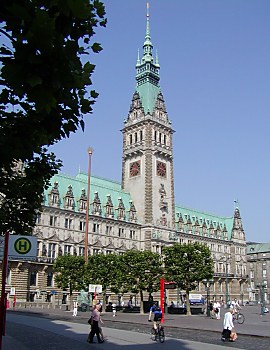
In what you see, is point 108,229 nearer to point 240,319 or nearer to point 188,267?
point 188,267

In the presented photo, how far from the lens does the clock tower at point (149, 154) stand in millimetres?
100312

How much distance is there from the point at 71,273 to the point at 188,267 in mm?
18248

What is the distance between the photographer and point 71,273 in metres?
66.9

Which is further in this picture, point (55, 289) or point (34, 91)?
point (55, 289)

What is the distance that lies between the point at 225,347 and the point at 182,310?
4529 centimetres

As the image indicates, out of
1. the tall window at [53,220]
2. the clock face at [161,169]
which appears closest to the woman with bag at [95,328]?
the tall window at [53,220]

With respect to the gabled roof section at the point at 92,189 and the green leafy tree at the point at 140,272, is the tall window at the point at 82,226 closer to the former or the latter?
the gabled roof section at the point at 92,189

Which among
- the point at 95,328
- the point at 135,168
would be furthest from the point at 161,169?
the point at 95,328

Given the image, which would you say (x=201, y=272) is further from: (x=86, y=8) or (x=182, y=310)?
(x=86, y=8)

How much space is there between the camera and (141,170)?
102m

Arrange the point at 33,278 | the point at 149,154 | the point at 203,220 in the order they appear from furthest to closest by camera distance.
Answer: the point at 203,220, the point at 149,154, the point at 33,278

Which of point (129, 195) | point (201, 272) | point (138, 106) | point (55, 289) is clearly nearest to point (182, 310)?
point (201, 272)

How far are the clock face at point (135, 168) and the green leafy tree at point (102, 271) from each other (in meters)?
39.2

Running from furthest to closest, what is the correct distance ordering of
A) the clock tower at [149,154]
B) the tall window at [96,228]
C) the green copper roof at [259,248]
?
the green copper roof at [259,248] < the clock tower at [149,154] < the tall window at [96,228]
